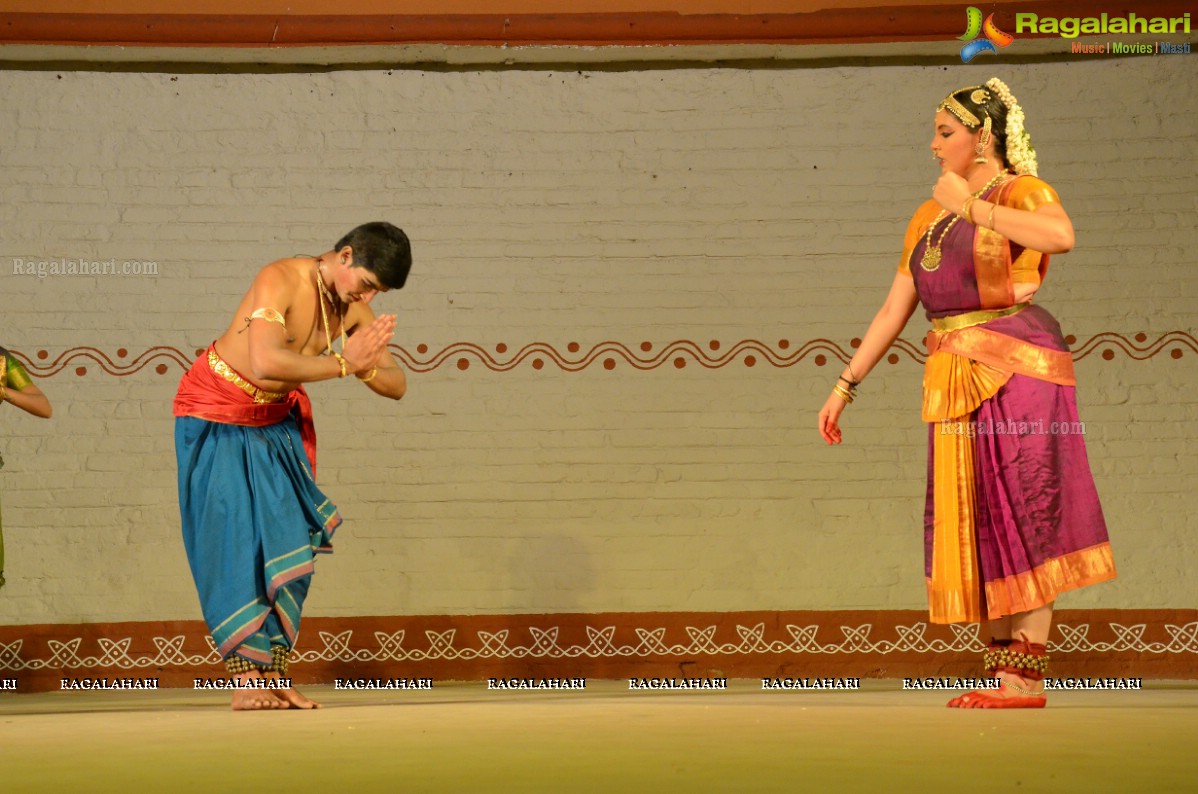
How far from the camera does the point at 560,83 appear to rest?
19.7 feet

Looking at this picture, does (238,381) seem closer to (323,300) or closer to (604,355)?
(323,300)

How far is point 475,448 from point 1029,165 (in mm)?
2649

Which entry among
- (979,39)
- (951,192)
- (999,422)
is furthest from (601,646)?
(979,39)

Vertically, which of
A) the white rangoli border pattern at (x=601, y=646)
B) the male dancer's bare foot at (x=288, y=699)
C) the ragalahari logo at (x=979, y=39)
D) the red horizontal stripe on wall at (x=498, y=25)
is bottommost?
the white rangoli border pattern at (x=601, y=646)

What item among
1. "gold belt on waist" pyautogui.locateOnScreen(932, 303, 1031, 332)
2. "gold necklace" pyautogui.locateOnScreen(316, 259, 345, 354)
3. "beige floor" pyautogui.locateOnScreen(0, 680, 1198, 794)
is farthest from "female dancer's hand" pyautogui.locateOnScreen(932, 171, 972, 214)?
"gold necklace" pyautogui.locateOnScreen(316, 259, 345, 354)

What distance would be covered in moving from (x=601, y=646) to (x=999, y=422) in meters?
2.38

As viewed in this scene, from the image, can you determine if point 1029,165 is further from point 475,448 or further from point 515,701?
point 475,448

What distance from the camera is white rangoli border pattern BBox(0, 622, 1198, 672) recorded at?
5.75 metres

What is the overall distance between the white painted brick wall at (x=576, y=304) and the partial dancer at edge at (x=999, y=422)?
6.42ft

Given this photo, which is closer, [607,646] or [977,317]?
[977,317]

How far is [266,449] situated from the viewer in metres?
4.28

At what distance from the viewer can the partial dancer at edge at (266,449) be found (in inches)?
162

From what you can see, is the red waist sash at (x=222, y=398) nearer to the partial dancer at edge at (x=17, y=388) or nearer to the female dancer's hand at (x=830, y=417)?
the partial dancer at edge at (x=17, y=388)

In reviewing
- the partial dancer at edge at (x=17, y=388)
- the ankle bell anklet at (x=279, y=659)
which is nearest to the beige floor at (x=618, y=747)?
the ankle bell anklet at (x=279, y=659)
